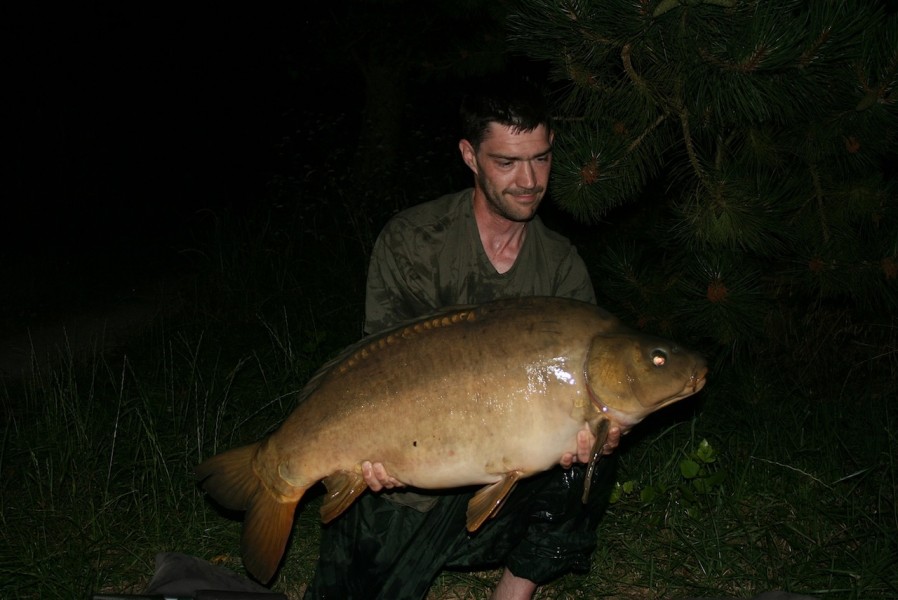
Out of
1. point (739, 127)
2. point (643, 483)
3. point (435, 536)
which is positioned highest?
point (739, 127)

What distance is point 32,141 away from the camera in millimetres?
9383

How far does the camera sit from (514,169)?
96.8 inches

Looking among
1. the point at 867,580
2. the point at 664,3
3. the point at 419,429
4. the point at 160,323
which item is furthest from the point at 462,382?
the point at 160,323

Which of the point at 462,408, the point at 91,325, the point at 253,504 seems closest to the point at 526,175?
the point at 462,408

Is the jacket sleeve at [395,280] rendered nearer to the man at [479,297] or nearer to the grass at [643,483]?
the man at [479,297]

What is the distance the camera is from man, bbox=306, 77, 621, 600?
237 centimetres

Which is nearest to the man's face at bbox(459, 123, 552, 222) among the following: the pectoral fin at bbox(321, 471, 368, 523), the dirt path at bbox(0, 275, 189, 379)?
the pectoral fin at bbox(321, 471, 368, 523)

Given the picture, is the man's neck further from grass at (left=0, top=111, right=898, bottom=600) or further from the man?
grass at (left=0, top=111, right=898, bottom=600)

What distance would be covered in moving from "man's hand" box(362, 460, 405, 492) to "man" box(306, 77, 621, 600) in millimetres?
19

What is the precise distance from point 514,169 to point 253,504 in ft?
3.85

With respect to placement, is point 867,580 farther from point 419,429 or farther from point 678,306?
point 419,429

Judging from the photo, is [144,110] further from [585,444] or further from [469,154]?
[585,444]

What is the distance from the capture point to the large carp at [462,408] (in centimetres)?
206

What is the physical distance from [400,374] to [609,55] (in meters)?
1.27
